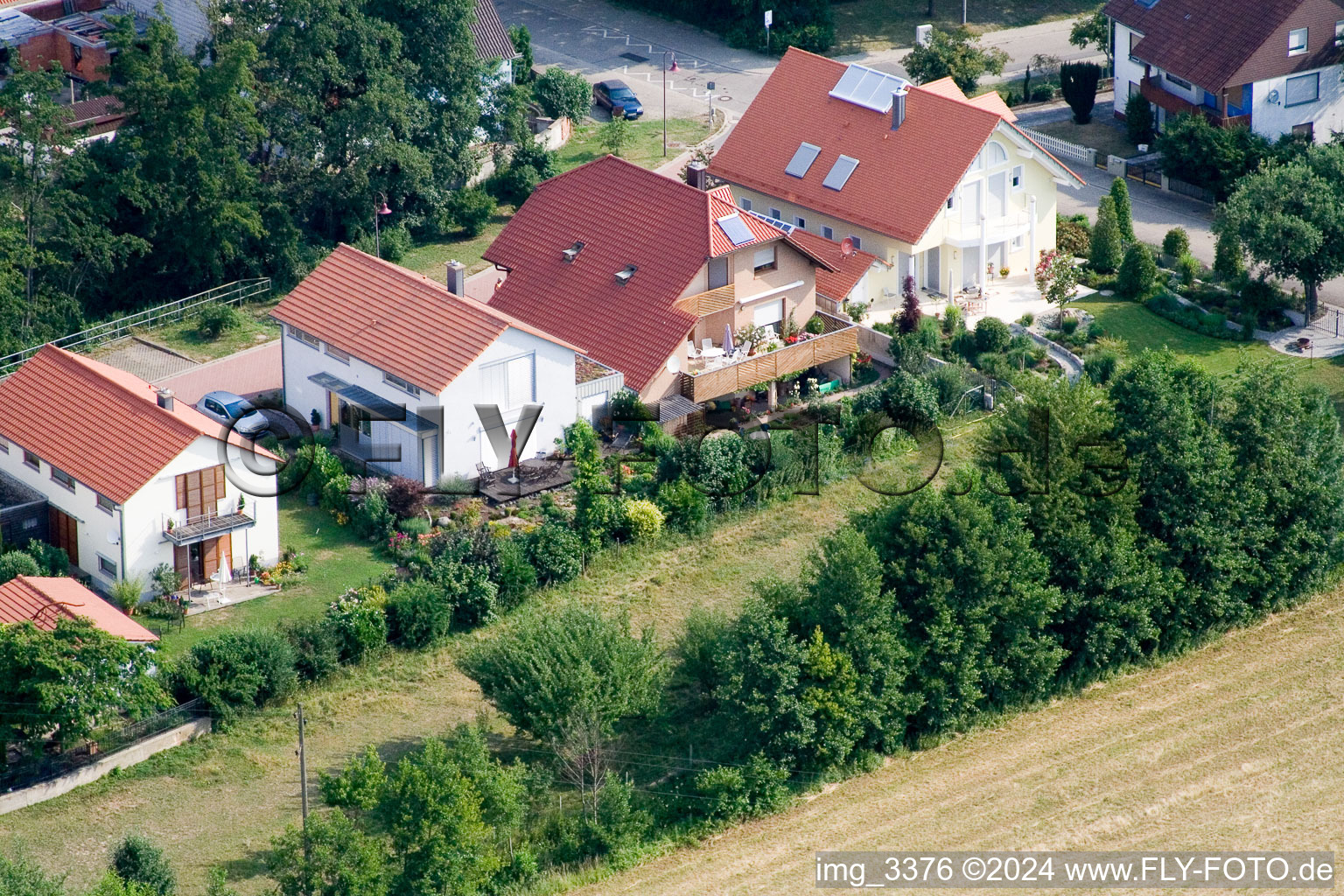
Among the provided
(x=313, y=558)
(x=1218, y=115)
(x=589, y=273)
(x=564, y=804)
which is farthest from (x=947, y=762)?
(x=1218, y=115)

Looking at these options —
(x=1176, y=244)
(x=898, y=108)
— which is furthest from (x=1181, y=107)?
(x=898, y=108)

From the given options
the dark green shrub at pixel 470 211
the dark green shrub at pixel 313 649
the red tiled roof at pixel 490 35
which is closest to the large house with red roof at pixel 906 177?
the dark green shrub at pixel 470 211

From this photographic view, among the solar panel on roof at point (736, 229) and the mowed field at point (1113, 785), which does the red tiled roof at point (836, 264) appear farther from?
the mowed field at point (1113, 785)

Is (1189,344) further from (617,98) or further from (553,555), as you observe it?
(617,98)

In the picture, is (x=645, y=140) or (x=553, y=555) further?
(x=645, y=140)

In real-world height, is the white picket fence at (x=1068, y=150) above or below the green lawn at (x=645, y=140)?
above

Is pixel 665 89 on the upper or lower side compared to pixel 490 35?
lower

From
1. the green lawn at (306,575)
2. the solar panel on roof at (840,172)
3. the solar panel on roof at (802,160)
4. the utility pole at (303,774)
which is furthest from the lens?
the solar panel on roof at (802,160)

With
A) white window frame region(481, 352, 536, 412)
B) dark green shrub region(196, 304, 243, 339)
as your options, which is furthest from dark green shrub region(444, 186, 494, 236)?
white window frame region(481, 352, 536, 412)
